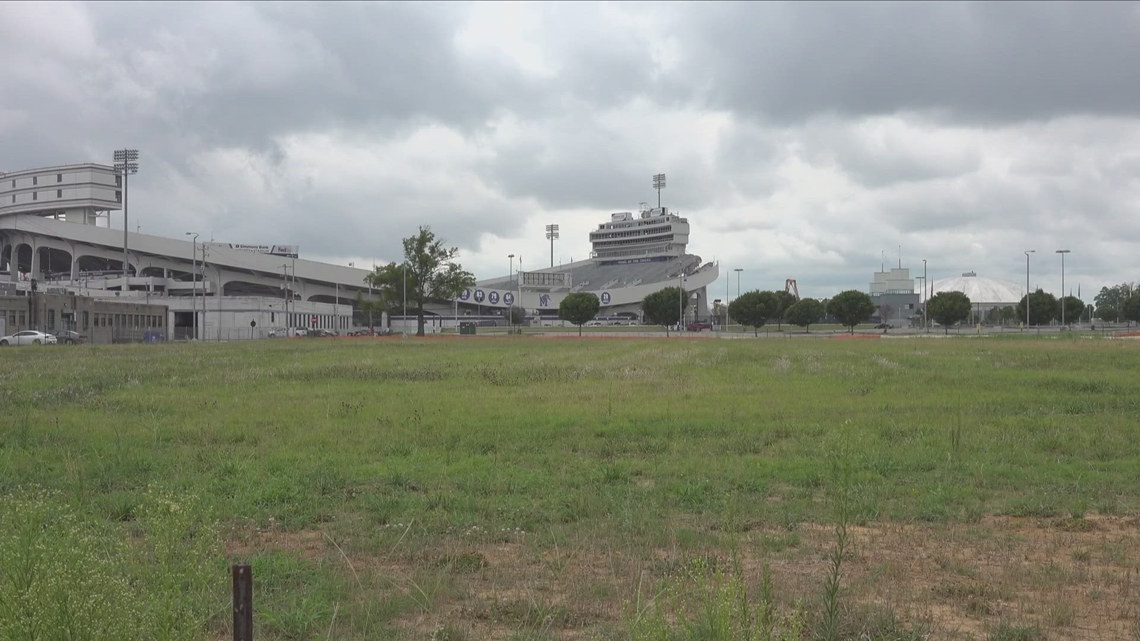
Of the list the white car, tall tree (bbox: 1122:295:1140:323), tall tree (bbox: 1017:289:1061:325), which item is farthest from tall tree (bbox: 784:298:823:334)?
the white car

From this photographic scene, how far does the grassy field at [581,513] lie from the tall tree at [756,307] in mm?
71713

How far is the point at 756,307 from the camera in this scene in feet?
298

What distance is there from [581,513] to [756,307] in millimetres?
85050

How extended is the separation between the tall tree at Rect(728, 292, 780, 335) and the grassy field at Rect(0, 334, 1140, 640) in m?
71.7

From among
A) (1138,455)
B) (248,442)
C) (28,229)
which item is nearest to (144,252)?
(28,229)

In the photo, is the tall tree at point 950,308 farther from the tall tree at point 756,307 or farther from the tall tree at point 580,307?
the tall tree at point 580,307

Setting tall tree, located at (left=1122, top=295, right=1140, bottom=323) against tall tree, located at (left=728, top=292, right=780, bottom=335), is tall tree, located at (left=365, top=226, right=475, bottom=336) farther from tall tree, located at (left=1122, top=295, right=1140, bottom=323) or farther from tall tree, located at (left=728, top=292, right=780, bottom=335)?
tall tree, located at (left=1122, top=295, right=1140, bottom=323)

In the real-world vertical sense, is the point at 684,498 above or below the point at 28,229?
below

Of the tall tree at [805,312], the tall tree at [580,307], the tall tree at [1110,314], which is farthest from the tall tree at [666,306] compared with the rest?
the tall tree at [1110,314]

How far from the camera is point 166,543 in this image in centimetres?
374

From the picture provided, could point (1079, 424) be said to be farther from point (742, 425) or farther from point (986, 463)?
point (742, 425)

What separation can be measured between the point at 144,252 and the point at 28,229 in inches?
713

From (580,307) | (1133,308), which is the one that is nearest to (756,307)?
(580,307)

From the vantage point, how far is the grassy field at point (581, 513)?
15.8 ft
